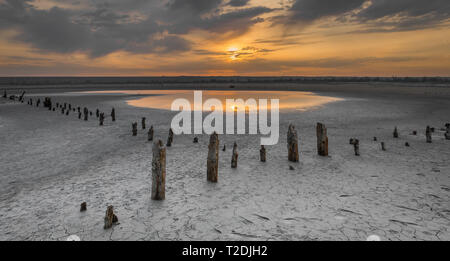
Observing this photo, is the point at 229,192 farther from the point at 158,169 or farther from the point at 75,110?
the point at 75,110

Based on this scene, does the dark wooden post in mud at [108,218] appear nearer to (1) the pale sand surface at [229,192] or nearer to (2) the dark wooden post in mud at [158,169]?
(1) the pale sand surface at [229,192]

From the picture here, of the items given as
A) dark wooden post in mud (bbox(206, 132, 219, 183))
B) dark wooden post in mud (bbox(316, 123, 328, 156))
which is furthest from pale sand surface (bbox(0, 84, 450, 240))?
dark wooden post in mud (bbox(316, 123, 328, 156))

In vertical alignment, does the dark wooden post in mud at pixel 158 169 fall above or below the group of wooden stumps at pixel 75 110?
below

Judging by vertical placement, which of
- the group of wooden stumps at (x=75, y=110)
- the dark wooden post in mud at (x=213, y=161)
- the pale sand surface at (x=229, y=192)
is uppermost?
the group of wooden stumps at (x=75, y=110)

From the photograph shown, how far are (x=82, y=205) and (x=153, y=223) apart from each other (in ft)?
7.16

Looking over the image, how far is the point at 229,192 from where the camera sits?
27.5 feet

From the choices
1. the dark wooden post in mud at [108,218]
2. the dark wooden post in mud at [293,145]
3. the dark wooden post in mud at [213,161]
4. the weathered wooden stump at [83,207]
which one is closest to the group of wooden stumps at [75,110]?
the dark wooden post in mud at [213,161]

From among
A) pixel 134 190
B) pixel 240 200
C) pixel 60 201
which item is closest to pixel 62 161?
pixel 60 201

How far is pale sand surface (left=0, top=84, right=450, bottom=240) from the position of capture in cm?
617

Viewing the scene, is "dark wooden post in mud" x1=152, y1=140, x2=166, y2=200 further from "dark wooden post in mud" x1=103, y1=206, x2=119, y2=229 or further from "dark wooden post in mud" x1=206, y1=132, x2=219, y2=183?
"dark wooden post in mud" x1=206, y1=132, x2=219, y2=183

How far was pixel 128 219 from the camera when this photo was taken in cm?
668

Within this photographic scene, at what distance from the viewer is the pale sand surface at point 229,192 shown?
20.2 feet

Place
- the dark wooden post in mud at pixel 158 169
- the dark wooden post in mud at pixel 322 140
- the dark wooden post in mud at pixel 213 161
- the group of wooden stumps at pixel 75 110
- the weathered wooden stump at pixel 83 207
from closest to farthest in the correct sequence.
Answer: the weathered wooden stump at pixel 83 207, the dark wooden post in mud at pixel 158 169, the dark wooden post in mud at pixel 213 161, the dark wooden post in mud at pixel 322 140, the group of wooden stumps at pixel 75 110

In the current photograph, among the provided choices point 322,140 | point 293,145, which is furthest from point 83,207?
point 322,140
